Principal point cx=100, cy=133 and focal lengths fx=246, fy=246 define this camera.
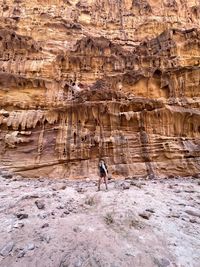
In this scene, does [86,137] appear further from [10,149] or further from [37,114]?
[10,149]

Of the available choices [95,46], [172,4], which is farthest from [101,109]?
[172,4]

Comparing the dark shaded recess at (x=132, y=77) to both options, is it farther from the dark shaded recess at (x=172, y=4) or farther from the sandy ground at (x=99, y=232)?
the dark shaded recess at (x=172, y=4)

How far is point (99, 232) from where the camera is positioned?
527 cm

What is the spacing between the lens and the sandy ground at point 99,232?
4.38m

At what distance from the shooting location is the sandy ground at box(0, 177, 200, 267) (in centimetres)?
438

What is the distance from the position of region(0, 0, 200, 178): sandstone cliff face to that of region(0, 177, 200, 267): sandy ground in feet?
25.0

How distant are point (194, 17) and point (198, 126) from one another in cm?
3112

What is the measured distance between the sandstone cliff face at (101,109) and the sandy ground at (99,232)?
300 inches

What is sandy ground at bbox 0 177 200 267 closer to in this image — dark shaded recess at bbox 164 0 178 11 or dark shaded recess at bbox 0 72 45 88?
dark shaded recess at bbox 0 72 45 88

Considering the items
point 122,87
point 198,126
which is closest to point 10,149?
point 122,87

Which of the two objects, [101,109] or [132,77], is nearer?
[101,109]

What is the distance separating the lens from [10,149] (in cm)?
1656

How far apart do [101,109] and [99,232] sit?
40.6ft

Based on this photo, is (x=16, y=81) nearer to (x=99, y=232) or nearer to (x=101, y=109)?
(x=101, y=109)
